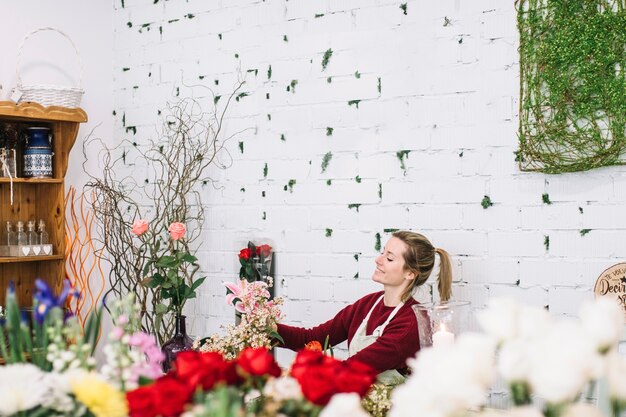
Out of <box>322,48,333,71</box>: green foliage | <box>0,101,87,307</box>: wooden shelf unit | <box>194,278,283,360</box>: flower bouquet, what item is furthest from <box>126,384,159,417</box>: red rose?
<box>0,101,87,307</box>: wooden shelf unit

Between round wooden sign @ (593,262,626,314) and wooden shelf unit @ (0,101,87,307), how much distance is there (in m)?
2.18

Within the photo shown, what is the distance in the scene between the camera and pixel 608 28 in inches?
103

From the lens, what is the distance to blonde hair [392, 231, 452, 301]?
2793mm

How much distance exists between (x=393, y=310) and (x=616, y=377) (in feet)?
6.73

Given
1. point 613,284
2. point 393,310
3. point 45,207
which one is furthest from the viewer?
point 45,207

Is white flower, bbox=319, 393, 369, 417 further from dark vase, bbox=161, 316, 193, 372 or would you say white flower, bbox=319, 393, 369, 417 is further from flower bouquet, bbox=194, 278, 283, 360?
dark vase, bbox=161, 316, 193, 372

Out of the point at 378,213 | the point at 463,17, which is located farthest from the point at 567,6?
the point at 378,213

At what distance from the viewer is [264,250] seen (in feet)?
10.7

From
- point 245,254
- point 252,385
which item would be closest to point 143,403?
point 252,385

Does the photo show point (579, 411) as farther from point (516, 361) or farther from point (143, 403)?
point (143, 403)

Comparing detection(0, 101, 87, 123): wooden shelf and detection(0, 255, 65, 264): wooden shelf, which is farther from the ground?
detection(0, 101, 87, 123): wooden shelf

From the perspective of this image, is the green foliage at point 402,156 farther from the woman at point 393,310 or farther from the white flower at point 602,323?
the white flower at point 602,323

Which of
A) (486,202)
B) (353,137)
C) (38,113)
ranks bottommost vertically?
(486,202)

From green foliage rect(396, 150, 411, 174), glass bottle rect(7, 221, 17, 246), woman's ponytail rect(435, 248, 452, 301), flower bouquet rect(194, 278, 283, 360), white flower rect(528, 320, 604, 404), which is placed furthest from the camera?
glass bottle rect(7, 221, 17, 246)
